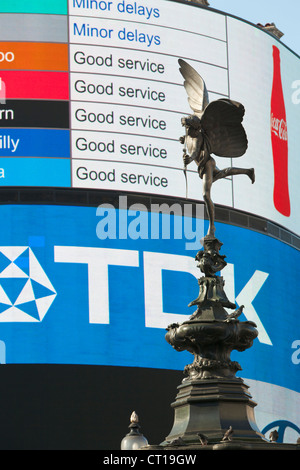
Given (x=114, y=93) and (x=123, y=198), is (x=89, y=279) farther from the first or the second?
(x=114, y=93)

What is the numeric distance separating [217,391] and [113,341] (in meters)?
37.9

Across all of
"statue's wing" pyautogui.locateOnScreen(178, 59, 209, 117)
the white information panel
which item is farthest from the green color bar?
"statue's wing" pyautogui.locateOnScreen(178, 59, 209, 117)

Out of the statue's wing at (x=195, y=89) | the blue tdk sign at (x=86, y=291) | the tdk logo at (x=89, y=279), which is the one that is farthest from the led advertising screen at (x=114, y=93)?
the statue's wing at (x=195, y=89)

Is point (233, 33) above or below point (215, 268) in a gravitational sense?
above

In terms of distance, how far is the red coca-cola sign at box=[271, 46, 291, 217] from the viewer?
59.4m

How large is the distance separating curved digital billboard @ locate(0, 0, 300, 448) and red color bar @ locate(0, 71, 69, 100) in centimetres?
5

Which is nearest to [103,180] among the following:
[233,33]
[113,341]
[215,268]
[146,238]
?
[146,238]

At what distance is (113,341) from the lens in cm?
5191

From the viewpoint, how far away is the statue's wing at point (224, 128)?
51.0 ft

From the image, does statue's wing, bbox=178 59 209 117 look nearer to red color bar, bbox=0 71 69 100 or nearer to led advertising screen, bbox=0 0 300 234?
led advertising screen, bbox=0 0 300 234

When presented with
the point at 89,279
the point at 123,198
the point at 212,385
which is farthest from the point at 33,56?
the point at 212,385

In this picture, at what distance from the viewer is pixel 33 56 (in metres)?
54.6

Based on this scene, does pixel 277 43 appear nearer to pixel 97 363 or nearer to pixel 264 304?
pixel 264 304

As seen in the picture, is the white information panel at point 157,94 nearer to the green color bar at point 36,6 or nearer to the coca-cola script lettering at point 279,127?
the coca-cola script lettering at point 279,127
